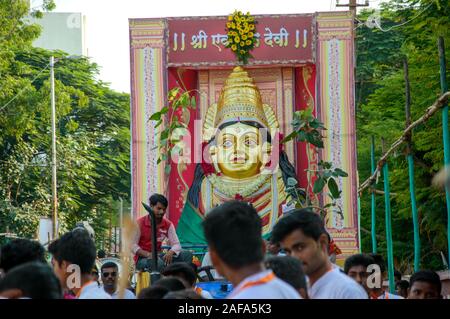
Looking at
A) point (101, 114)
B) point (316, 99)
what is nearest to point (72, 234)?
point (316, 99)

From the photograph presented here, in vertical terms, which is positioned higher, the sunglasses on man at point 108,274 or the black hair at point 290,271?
the black hair at point 290,271

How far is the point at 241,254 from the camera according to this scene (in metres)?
5.64

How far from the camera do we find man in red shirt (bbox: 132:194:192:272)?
13359mm

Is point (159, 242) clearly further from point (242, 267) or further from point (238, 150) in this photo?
point (238, 150)

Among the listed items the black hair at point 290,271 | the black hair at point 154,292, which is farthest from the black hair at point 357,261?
the black hair at point 290,271

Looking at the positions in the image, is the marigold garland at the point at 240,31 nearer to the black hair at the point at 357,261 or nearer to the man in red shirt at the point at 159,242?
the man in red shirt at the point at 159,242

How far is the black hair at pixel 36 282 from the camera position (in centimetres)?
604

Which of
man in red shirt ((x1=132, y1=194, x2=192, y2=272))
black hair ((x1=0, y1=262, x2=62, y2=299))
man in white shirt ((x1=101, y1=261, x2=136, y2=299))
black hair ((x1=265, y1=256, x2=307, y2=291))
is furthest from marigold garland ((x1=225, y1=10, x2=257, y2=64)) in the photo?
black hair ((x1=0, y1=262, x2=62, y2=299))

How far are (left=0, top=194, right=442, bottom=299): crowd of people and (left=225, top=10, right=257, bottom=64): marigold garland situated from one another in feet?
40.9

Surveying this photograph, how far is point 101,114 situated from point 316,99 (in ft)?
80.6

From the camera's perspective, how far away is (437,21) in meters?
21.5

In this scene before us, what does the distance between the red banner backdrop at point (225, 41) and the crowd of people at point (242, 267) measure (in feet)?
42.2

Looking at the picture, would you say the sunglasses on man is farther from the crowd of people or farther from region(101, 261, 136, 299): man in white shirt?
the crowd of people

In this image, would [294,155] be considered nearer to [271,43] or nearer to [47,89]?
[271,43]
